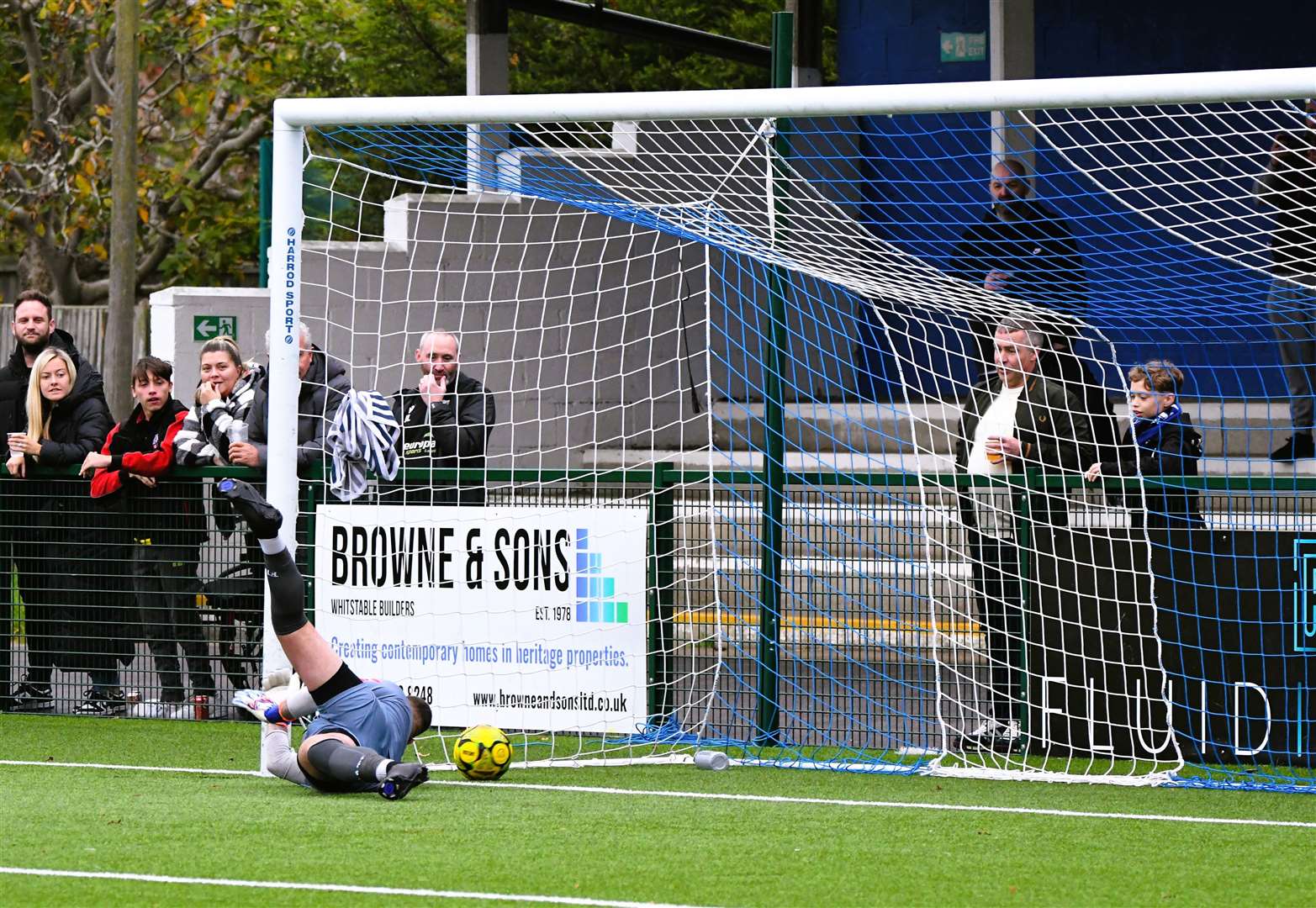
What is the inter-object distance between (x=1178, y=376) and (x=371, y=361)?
6.98 metres

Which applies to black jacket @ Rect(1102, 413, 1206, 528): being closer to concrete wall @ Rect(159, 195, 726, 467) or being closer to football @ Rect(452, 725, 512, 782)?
football @ Rect(452, 725, 512, 782)

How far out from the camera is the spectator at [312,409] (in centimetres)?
948

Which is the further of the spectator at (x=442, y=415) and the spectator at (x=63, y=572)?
the spectator at (x=63, y=572)

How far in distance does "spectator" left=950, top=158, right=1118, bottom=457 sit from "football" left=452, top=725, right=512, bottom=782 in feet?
9.98

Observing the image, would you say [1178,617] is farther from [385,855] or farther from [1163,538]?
[385,855]

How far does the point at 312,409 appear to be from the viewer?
9852mm

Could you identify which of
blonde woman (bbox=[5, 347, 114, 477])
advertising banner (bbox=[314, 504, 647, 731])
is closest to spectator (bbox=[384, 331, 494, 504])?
advertising banner (bbox=[314, 504, 647, 731])

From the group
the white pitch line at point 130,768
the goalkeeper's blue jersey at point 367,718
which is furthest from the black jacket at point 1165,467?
the white pitch line at point 130,768

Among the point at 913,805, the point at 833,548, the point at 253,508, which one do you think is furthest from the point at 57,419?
the point at 913,805

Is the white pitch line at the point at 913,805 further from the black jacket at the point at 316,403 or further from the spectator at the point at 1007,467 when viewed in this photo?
the black jacket at the point at 316,403

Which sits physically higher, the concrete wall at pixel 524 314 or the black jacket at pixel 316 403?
the concrete wall at pixel 524 314

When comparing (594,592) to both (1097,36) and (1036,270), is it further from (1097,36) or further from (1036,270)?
(1097,36)

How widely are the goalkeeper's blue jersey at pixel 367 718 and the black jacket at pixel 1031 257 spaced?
13.0 ft

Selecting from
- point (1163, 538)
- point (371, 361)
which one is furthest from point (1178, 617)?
point (371, 361)
